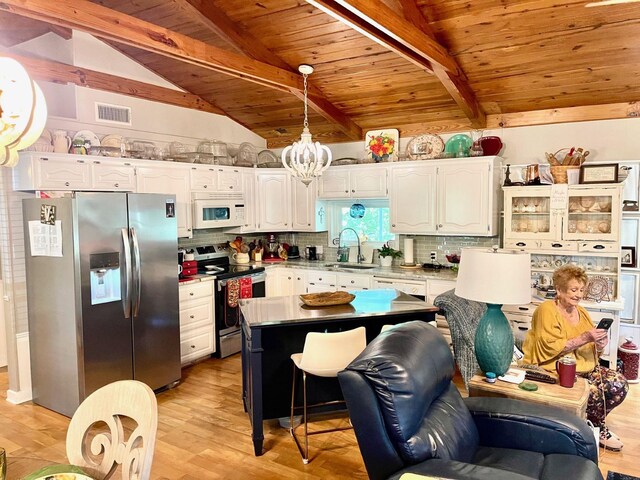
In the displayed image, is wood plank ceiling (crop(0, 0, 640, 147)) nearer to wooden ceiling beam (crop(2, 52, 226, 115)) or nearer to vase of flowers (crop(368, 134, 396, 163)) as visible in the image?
wooden ceiling beam (crop(2, 52, 226, 115))

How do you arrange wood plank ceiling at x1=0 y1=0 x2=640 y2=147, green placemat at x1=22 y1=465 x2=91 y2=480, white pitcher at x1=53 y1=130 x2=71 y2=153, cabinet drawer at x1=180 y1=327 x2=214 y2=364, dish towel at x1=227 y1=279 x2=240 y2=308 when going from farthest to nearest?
dish towel at x1=227 y1=279 x2=240 y2=308 < cabinet drawer at x1=180 y1=327 x2=214 y2=364 < white pitcher at x1=53 y1=130 x2=71 y2=153 < wood plank ceiling at x1=0 y1=0 x2=640 y2=147 < green placemat at x1=22 y1=465 x2=91 y2=480

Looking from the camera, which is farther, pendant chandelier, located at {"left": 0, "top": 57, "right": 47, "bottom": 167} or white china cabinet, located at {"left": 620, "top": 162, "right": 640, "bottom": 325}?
white china cabinet, located at {"left": 620, "top": 162, "right": 640, "bottom": 325}

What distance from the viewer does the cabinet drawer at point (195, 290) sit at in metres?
4.68

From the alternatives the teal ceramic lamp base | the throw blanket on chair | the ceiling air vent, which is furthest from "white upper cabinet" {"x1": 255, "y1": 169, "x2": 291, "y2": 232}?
the teal ceramic lamp base

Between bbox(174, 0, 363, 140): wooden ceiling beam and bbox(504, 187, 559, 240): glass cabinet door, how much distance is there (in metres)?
2.23

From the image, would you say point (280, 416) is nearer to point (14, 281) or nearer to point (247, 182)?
point (14, 281)

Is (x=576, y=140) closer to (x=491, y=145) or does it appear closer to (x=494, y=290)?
(x=491, y=145)

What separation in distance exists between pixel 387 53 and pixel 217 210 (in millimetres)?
2544

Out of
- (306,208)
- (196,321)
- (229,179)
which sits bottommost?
(196,321)

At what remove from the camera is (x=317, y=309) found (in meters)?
3.38

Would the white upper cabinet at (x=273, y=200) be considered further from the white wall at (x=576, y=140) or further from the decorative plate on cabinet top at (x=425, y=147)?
the white wall at (x=576, y=140)

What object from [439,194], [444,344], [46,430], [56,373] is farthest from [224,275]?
[444,344]

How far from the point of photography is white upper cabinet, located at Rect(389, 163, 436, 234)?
514cm

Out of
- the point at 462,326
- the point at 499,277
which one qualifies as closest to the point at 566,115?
the point at 462,326
